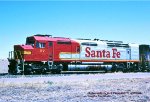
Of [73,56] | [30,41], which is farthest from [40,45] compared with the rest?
[73,56]

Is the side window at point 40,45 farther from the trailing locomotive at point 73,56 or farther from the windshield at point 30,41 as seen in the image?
the windshield at point 30,41

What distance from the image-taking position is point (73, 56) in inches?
1236

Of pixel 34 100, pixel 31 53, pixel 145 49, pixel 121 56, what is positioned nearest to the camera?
pixel 34 100

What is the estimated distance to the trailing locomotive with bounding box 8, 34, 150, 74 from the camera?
2848 cm

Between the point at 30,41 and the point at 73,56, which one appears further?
the point at 73,56

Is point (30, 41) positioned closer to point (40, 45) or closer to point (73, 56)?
point (40, 45)

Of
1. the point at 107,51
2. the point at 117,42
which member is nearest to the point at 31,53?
the point at 107,51

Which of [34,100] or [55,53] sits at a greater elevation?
[55,53]

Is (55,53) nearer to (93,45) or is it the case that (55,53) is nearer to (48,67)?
(48,67)

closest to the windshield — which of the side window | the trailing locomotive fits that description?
the trailing locomotive

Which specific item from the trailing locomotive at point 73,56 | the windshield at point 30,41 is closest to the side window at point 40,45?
the trailing locomotive at point 73,56

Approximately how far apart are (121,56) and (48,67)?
10542mm

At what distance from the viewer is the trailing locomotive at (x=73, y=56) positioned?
93.5 ft

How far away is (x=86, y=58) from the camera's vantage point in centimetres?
3244
